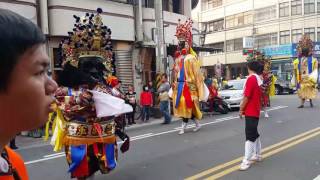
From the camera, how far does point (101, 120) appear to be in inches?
196

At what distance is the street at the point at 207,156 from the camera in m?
6.37

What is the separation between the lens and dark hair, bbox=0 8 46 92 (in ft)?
3.52

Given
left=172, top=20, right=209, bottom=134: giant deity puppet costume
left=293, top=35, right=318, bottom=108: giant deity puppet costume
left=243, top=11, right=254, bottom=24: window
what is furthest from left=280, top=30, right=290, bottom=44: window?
left=172, top=20, right=209, bottom=134: giant deity puppet costume

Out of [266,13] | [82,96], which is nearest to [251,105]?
[82,96]

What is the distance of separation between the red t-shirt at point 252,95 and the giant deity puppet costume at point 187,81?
12.7ft

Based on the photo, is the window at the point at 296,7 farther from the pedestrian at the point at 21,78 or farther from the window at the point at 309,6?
the pedestrian at the point at 21,78

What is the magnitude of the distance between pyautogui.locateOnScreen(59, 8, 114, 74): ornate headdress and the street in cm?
213

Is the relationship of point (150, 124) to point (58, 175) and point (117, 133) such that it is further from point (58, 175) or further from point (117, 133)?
point (117, 133)

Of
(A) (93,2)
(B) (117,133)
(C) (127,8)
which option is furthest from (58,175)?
(C) (127,8)

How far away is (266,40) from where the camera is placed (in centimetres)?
4819

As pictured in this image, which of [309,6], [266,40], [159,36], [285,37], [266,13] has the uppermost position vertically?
[309,6]

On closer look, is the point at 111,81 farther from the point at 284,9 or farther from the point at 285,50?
the point at 284,9

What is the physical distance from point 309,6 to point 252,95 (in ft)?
135

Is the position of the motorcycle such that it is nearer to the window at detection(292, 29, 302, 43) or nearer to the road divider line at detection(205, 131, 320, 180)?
the road divider line at detection(205, 131, 320, 180)
